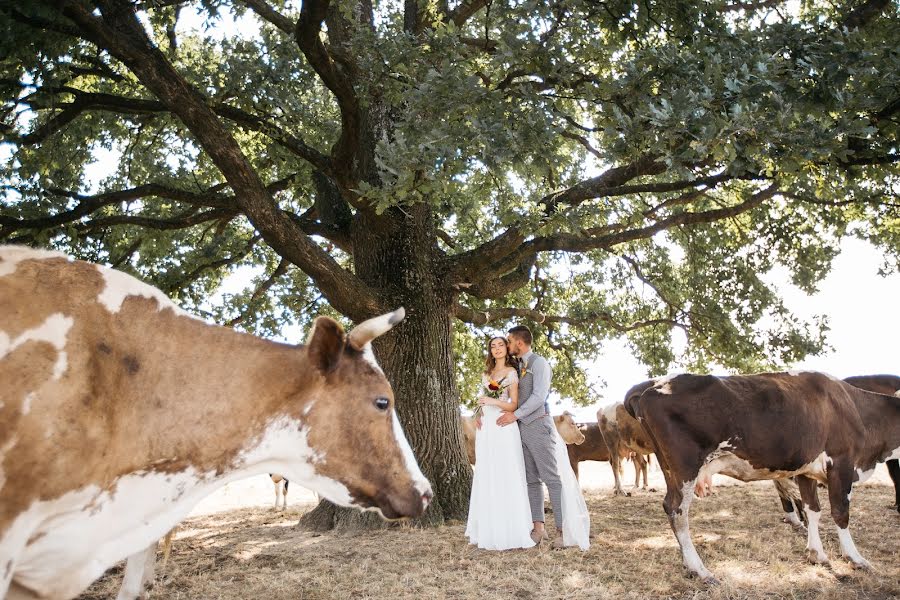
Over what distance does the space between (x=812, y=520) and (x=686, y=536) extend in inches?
67.5

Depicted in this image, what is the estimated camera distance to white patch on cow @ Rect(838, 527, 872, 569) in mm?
6616

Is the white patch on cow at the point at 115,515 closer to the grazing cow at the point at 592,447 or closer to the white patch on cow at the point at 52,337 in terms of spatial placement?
the white patch on cow at the point at 52,337

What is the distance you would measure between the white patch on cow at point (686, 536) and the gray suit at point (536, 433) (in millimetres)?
1664

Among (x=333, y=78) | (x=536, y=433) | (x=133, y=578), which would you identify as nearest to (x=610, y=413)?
(x=536, y=433)

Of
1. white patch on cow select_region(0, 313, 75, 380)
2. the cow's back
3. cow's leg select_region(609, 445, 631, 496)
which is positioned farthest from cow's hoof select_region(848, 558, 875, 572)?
cow's leg select_region(609, 445, 631, 496)

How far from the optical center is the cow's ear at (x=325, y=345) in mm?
3348

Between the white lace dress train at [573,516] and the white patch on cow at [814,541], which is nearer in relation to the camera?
the white patch on cow at [814,541]

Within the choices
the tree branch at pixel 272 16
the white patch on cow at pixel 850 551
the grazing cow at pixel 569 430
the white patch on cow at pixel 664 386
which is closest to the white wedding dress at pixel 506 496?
the white patch on cow at pixel 664 386

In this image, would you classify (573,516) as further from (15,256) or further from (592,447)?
(592,447)

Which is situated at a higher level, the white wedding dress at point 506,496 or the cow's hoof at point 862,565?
the white wedding dress at point 506,496

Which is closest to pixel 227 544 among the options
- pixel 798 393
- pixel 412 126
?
pixel 412 126

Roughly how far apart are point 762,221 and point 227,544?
11116 mm

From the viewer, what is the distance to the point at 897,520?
9023 millimetres

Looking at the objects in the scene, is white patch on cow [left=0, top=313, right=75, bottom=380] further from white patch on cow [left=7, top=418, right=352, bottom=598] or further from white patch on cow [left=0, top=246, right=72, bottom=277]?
white patch on cow [left=7, top=418, right=352, bottom=598]
